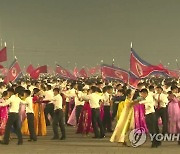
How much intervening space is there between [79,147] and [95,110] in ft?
7.86

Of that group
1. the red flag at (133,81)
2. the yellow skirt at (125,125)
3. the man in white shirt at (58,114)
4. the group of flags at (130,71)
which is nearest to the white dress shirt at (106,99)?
the group of flags at (130,71)

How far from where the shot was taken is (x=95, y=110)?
1672 cm

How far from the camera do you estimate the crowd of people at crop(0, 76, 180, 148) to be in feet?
46.9

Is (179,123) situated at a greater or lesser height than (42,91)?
lesser

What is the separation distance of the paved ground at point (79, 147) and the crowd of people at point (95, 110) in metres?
0.33

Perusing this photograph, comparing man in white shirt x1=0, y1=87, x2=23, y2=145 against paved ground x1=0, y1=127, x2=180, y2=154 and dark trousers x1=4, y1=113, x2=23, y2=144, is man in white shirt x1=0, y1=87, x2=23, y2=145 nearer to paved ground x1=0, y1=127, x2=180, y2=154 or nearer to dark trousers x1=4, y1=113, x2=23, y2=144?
dark trousers x1=4, y1=113, x2=23, y2=144

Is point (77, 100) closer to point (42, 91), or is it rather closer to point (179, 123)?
point (42, 91)

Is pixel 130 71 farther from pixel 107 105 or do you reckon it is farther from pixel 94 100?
pixel 107 105

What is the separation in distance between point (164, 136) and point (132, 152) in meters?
2.30

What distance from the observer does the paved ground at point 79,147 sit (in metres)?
13.6

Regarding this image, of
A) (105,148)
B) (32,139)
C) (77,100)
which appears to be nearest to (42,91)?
(77,100)

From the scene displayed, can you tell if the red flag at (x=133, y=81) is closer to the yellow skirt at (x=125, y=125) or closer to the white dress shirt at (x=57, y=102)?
the yellow skirt at (x=125, y=125)

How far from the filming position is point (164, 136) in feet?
50.5

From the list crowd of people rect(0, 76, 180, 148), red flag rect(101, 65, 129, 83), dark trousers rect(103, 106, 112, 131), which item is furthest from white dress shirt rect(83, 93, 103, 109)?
red flag rect(101, 65, 129, 83)
